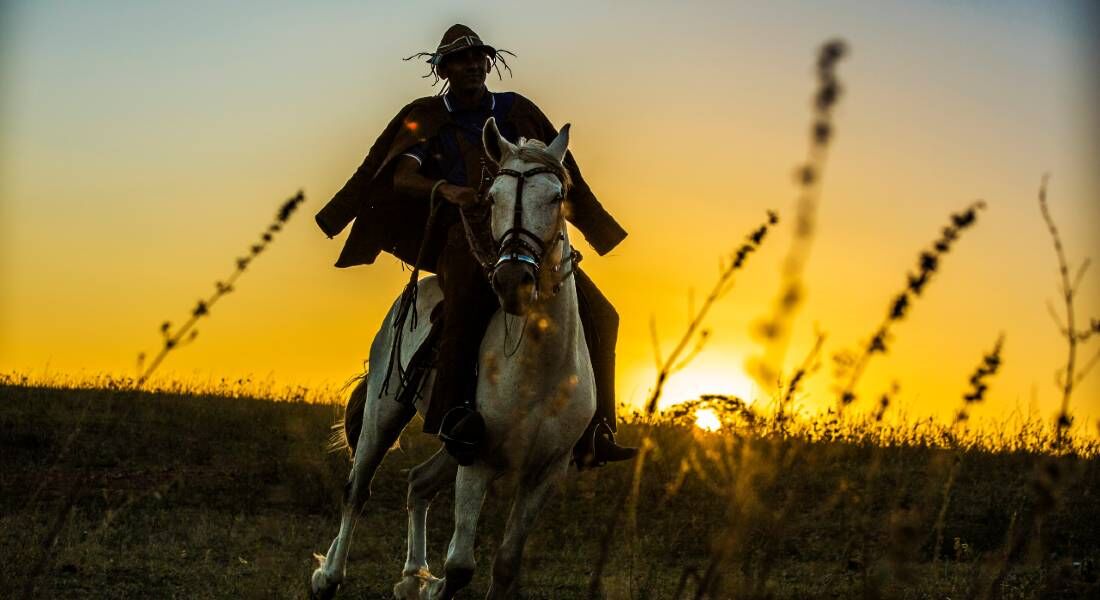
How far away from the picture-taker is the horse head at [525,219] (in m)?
5.28

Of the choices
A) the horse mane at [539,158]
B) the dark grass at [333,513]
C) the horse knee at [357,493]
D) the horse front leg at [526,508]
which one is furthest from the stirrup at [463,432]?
the horse knee at [357,493]

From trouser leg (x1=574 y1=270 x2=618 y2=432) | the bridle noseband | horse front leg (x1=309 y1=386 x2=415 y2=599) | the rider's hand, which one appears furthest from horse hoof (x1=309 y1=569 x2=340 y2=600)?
the bridle noseband

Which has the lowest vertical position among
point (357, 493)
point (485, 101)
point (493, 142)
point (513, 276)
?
point (357, 493)

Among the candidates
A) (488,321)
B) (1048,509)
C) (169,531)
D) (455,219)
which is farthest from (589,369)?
(169,531)

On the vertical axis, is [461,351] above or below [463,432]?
above

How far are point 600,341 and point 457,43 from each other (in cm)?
190

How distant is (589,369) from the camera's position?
6.64m

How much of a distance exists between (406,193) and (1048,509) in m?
5.78

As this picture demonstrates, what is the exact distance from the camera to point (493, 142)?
20.3 feet

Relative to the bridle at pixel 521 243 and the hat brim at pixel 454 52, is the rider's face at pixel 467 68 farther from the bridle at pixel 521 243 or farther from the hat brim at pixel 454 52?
the bridle at pixel 521 243

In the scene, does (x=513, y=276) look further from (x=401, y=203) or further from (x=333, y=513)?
(x=333, y=513)

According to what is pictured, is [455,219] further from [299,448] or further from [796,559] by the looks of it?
[299,448]

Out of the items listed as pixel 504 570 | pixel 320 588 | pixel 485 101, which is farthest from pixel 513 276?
pixel 320 588

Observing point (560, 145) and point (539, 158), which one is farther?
point (560, 145)
